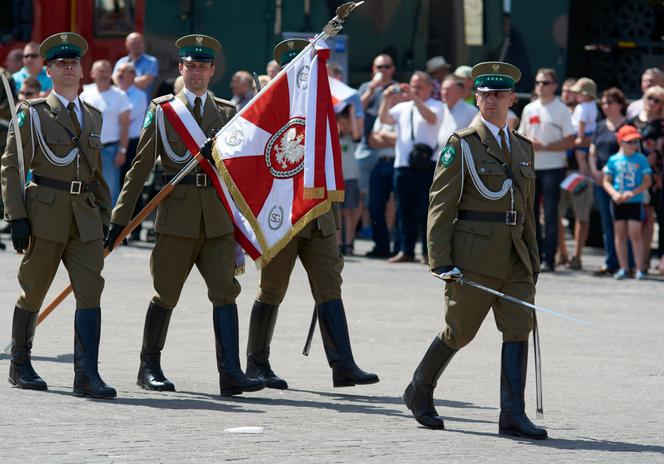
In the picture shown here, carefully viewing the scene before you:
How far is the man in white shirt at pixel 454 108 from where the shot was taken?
16.0 m

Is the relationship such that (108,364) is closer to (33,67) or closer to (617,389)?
(617,389)

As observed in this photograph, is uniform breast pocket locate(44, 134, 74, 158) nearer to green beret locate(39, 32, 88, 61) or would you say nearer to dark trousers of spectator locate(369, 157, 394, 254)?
green beret locate(39, 32, 88, 61)

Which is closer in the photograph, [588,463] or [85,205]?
[588,463]

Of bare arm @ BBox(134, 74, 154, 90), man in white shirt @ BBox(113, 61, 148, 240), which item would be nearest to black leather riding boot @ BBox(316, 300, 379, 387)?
man in white shirt @ BBox(113, 61, 148, 240)

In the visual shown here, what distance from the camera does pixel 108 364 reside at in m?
10.1

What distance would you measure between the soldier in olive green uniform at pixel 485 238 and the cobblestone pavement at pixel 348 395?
12.5 inches

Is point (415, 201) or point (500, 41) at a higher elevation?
point (500, 41)

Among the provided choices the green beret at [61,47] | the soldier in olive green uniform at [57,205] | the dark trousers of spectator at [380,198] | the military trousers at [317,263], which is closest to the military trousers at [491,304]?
the military trousers at [317,263]

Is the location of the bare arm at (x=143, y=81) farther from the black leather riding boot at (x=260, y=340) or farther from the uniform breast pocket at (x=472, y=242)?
the uniform breast pocket at (x=472, y=242)

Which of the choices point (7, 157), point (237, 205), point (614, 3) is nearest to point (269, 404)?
point (237, 205)

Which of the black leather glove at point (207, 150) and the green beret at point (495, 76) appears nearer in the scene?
the green beret at point (495, 76)

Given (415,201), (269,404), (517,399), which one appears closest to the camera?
(517,399)

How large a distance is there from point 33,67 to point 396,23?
164 inches

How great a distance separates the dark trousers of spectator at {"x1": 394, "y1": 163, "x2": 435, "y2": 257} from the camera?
16.5 m
